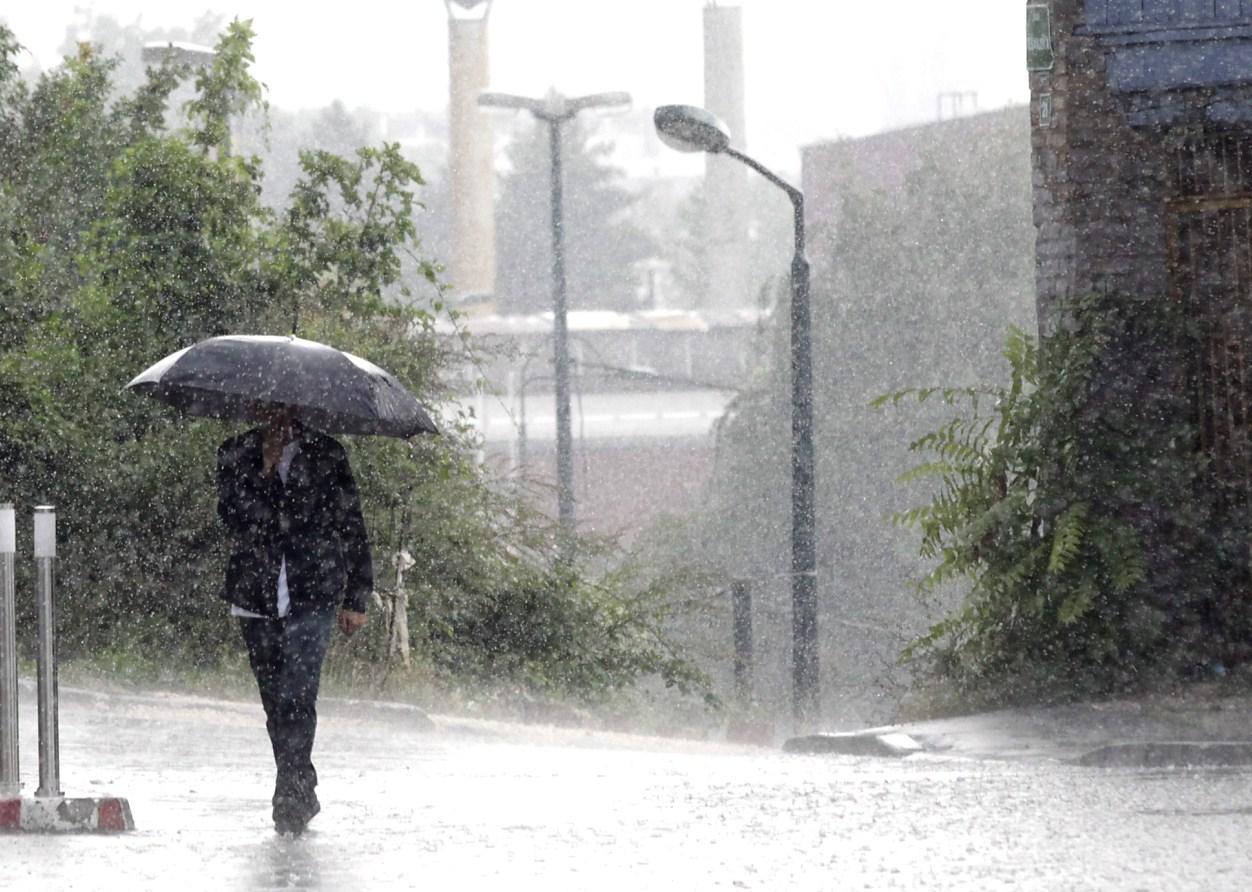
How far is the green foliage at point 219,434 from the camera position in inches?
685

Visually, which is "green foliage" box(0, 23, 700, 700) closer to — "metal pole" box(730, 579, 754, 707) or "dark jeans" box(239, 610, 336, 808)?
"metal pole" box(730, 579, 754, 707)

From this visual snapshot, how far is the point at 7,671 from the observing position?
7750mm

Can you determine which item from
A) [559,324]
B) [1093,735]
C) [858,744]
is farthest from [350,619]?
[559,324]

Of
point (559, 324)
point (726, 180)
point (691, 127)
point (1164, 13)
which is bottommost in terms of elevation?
point (559, 324)

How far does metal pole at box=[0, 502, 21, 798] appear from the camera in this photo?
7656 mm

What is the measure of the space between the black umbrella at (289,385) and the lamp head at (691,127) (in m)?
10.0

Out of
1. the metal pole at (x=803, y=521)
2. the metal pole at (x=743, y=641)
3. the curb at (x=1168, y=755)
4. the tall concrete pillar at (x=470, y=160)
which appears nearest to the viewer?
the curb at (x=1168, y=755)

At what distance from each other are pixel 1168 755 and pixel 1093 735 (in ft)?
3.17

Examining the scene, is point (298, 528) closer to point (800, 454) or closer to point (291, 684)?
point (291, 684)

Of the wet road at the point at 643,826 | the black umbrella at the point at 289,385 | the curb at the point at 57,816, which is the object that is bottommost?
the wet road at the point at 643,826

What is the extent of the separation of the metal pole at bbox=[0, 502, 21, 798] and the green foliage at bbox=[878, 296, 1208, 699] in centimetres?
624

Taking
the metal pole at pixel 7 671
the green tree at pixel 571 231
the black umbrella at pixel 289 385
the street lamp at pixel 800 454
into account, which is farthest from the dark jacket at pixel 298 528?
the green tree at pixel 571 231

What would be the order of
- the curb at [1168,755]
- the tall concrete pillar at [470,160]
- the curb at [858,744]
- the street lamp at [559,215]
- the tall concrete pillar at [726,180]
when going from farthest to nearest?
the tall concrete pillar at [726,180] → the tall concrete pillar at [470,160] → the street lamp at [559,215] → the curb at [858,744] → the curb at [1168,755]

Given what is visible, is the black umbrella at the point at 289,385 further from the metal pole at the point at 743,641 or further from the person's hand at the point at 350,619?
the metal pole at the point at 743,641
